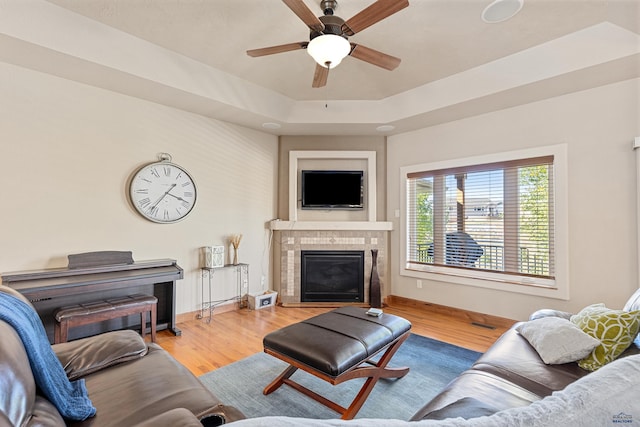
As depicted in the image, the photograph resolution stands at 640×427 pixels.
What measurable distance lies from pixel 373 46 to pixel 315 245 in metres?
2.67

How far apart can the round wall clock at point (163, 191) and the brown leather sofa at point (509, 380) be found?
129 inches

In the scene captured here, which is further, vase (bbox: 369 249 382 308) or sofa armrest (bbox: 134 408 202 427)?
vase (bbox: 369 249 382 308)

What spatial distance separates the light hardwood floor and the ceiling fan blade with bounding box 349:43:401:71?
2731mm

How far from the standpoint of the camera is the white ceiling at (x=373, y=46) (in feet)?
7.86

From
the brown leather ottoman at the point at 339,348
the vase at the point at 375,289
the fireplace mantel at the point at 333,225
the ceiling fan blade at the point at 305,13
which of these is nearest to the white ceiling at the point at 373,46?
the ceiling fan blade at the point at 305,13

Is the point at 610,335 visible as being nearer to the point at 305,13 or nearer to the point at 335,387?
the point at 335,387

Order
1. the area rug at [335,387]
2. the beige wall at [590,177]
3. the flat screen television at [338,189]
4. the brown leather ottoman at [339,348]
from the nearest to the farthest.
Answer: the brown leather ottoman at [339,348] < the area rug at [335,387] < the beige wall at [590,177] < the flat screen television at [338,189]

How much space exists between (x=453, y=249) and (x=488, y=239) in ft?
1.48

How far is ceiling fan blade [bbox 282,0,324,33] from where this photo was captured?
6.03ft

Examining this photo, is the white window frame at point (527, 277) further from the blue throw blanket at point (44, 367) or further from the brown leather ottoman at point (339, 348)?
the blue throw blanket at point (44, 367)

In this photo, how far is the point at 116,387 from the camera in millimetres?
1368

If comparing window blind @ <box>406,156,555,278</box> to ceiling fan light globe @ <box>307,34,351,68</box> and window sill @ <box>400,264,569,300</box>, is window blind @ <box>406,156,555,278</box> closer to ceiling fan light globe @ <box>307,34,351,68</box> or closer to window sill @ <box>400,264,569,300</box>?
window sill @ <box>400,264,569,300</box>

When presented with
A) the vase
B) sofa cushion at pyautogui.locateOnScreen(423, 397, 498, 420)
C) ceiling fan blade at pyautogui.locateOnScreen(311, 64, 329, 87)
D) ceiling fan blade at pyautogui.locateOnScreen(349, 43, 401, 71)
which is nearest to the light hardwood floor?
the vase

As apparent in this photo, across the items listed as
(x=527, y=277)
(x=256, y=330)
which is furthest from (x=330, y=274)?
(x=527, y=277)
